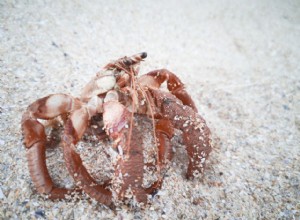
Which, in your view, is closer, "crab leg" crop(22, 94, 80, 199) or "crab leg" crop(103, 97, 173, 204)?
"crab leg" crop(103, 97, 173, 204)

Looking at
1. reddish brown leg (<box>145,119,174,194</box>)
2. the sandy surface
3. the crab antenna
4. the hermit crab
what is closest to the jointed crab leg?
the hermit crab

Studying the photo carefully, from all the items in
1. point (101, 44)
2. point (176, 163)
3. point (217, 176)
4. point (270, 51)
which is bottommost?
point (270, 51)

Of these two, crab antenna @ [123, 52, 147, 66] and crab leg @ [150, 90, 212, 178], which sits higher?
crab antenna @ [123, 52, 147, 66]

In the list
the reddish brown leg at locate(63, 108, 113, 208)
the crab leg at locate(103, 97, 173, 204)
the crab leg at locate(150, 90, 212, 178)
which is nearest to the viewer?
the crab leg at locate(103, 97, 173, 204)

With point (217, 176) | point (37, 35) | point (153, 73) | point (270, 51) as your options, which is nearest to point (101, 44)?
point (37, 35)

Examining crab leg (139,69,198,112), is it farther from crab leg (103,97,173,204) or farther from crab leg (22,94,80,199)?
crab leg (22,94,80,199)

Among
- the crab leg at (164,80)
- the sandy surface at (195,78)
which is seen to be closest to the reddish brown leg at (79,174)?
the sandy surface at (195,78)

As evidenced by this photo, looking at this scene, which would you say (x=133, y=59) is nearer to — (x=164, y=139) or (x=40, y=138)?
(x=164, y=139)

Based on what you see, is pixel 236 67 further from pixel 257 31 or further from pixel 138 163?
pixel 138 163
